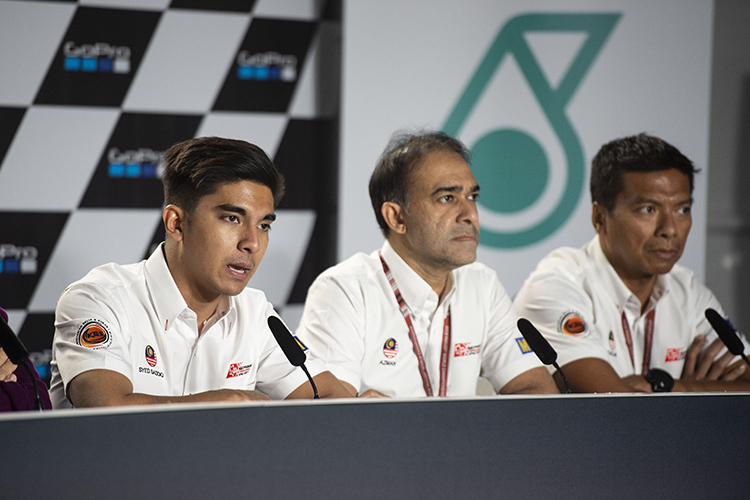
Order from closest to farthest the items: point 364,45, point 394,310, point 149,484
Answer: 1. point 149,484
2. point 394,310
3. point 364,45

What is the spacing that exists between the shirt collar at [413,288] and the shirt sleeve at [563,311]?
298mm

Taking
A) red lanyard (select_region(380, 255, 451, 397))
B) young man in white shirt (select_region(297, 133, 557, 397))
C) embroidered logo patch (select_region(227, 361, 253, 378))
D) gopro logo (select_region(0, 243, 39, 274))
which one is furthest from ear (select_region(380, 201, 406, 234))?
gopro logo (select_region(0, 243, 39, 274))

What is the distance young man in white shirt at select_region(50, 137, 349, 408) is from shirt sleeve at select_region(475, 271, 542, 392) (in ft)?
1.83

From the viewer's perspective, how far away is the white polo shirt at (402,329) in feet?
6.28

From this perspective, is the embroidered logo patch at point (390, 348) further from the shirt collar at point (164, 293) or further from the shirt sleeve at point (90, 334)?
the shirt sleeve at point (90, 334)

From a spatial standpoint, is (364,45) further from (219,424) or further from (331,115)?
(219,424)

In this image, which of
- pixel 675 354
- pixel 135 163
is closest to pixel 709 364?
pixel 675 354

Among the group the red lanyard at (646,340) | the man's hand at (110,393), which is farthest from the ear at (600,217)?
the man's hand at (110,393)

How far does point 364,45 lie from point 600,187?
130 cm

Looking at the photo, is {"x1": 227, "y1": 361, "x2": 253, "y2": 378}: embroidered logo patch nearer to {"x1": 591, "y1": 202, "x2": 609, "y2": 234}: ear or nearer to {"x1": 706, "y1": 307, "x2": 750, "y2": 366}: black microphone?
{"x1": 706, "y1": 307, "x2": 750, "y2": 366}: black microphone

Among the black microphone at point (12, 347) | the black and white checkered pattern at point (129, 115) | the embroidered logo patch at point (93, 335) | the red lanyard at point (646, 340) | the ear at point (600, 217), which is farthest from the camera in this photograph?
the black and white checkered pattern at point (129, 115)

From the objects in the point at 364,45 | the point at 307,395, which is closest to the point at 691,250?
the point at 364,45

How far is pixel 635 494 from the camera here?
3.18ft

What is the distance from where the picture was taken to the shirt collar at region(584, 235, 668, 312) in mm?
2209
